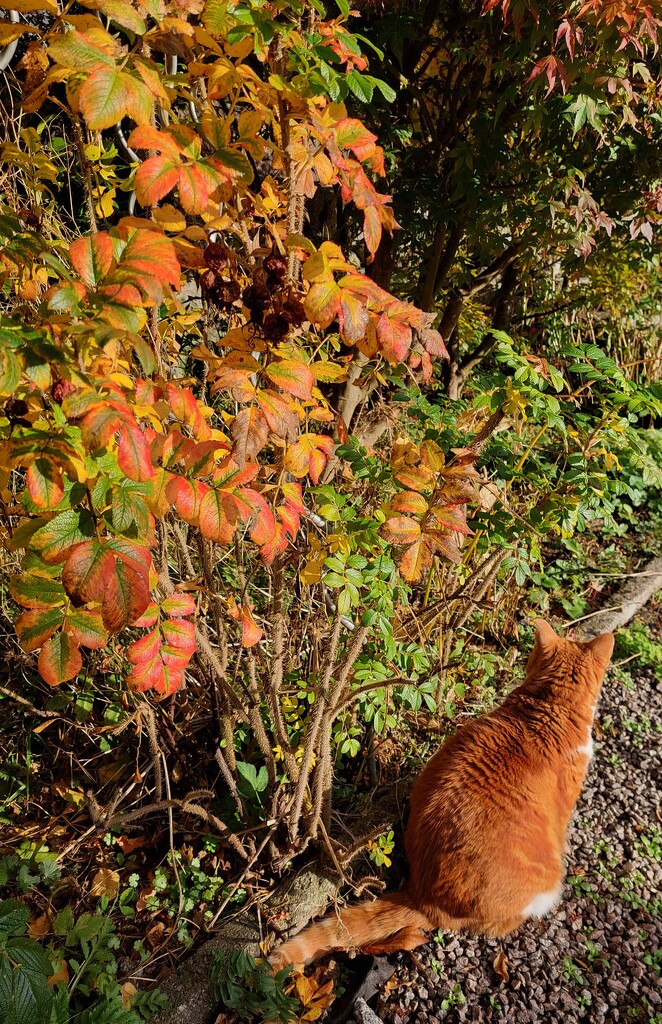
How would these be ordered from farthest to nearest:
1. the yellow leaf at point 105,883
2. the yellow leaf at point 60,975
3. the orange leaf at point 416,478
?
the yellow leaf at point 105,883 < the yellow leaf at point 60,975 < the orange leaf at point 416,478

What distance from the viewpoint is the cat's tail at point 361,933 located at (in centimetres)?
205

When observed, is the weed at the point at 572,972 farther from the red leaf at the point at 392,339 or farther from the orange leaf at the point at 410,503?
the red leaf at the point at 392,339

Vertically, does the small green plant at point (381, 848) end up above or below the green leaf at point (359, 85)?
below

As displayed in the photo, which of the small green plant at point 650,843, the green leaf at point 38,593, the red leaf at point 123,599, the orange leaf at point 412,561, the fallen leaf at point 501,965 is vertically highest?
the orange leaf at point 412,561

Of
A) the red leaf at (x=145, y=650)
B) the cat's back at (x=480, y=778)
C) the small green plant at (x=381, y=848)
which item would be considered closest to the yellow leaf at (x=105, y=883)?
the small green plant at (x=381, y=848)

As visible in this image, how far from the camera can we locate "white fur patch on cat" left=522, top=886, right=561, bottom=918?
2201mm

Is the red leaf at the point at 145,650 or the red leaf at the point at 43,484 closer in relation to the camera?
the red leaf at the point at 43,484

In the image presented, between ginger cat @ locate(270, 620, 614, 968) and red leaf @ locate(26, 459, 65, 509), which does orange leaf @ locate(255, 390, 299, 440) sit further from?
ginger cat @ locate(270, 620, 614, 968)

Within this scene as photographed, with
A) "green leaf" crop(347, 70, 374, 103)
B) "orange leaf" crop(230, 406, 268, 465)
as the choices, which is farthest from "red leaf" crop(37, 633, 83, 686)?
"green leaf" crop(347, 70, 374, 103)

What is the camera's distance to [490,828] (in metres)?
2.06

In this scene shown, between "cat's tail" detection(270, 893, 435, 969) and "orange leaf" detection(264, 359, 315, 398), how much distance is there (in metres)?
1.70

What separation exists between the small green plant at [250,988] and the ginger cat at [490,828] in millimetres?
94

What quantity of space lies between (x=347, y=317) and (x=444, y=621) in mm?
2023

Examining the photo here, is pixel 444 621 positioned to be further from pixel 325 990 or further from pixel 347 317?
pixel 347 317
